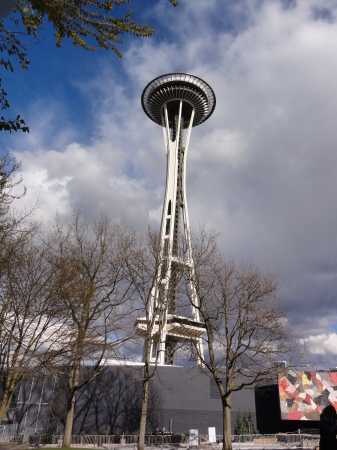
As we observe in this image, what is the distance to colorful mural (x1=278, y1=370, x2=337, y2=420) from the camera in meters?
36.3

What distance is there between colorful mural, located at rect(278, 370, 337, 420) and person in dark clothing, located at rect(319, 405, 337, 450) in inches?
1263

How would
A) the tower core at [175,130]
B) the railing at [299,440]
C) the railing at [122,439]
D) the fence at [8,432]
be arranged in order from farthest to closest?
the tower core at [175,130] → the railing at [122,439] → the fence at [8,432] → the railing at [299,440]

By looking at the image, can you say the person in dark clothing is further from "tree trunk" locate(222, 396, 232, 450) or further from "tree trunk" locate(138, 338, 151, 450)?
"tree trunk" locate(138, 338, 151, 450)

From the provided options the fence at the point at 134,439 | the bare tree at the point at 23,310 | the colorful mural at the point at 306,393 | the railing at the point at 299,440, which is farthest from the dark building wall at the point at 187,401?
the bare tree at the point at 23,310

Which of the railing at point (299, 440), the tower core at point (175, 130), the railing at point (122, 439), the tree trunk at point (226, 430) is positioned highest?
the tower core at point (175, 130)

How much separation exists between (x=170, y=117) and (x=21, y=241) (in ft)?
201

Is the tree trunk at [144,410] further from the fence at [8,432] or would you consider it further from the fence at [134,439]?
the fence at [8,432]

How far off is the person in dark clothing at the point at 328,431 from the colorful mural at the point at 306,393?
32071 mm

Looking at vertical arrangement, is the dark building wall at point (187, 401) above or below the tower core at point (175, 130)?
below

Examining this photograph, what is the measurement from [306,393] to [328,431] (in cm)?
3458

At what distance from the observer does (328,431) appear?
23.0ft

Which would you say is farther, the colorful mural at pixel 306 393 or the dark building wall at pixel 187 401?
the colorful mural at pixel 306 393

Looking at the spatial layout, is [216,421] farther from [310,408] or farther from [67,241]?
[67,241]

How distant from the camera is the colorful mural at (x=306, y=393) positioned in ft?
119
